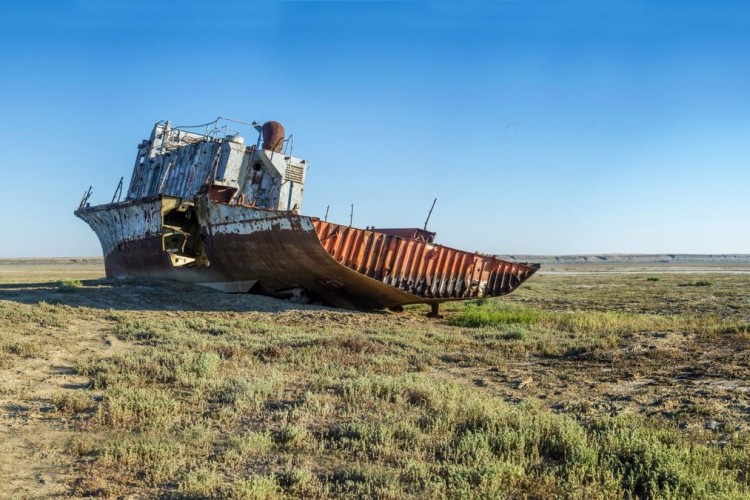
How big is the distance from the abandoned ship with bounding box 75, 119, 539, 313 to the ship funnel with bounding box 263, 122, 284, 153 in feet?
0.10

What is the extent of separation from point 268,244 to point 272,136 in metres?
5.74

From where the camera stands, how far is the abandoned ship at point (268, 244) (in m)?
14.0

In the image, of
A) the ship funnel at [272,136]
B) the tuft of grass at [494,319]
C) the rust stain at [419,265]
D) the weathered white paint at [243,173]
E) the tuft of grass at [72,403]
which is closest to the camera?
the tuft of grass at [72,403]

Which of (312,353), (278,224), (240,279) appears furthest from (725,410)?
(240,279)

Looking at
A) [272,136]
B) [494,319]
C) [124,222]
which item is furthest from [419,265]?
[124,222]

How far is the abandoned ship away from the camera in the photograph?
14.0 meters

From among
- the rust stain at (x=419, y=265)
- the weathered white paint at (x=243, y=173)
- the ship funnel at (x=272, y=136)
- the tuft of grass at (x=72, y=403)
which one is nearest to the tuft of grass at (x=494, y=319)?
the rust stain at (x=419, y=265)

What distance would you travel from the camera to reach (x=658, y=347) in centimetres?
996

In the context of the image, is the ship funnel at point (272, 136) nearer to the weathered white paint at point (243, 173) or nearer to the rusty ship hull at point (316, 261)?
the weathered white paint at point (243, 173)

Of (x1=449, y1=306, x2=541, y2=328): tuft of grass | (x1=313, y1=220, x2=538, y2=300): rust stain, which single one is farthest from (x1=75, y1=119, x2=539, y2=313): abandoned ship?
(x1=449, y1=306, x2=541, y2=328): tuft of grass

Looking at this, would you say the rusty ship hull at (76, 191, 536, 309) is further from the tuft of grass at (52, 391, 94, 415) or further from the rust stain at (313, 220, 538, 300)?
the tuft of grass at (52, 391, 94, 415)

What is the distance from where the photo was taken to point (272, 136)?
1866cm

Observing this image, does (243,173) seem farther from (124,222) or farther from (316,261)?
(316,261)

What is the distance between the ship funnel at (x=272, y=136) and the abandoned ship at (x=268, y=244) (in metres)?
0.03
